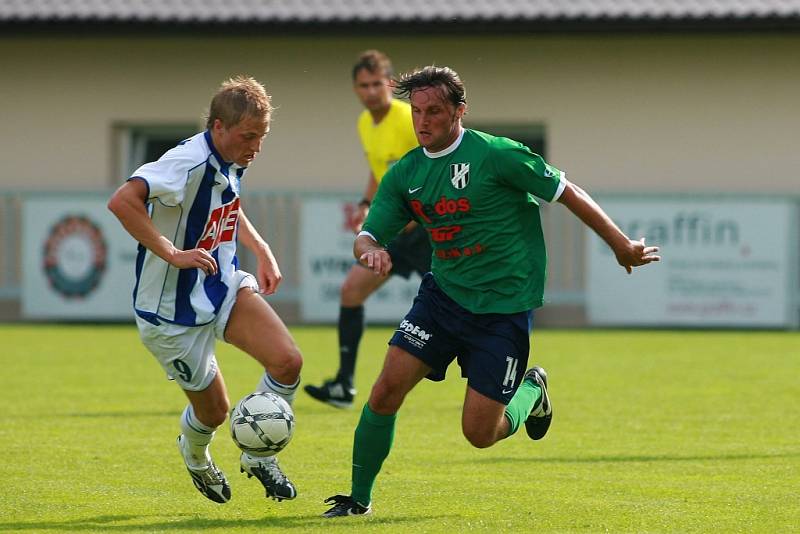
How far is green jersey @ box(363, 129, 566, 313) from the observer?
20.2ft

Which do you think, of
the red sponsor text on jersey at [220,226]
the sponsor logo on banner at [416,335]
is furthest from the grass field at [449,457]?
the red sponsor text on jersey at [220,226]

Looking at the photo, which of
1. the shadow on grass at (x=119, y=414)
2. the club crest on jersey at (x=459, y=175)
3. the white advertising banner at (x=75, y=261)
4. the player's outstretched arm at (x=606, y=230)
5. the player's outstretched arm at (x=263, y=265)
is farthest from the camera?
the white advertising banner at (x=75, y=261)

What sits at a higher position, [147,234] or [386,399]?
[147,234]

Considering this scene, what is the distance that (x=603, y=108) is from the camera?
1800cm

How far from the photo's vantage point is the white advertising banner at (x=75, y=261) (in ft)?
56.3

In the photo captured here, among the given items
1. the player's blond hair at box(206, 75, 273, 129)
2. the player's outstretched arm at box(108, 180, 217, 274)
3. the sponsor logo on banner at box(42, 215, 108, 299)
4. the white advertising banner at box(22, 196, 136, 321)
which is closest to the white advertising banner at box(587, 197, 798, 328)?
the white advertising banner at box(22, 196, 136, 321)

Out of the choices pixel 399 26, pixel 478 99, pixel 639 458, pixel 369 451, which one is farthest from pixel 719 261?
pixel 369 451

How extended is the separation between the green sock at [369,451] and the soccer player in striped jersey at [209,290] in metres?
0.35

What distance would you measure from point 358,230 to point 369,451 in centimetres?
401

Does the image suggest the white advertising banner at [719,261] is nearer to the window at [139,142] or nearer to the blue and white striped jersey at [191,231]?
the window at [139,142]

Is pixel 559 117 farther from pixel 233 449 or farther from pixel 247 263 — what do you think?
pixel 233 449

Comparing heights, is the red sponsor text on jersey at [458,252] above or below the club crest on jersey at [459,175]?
below

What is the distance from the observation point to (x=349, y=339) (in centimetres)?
1018

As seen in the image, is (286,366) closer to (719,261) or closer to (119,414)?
(119,414)
